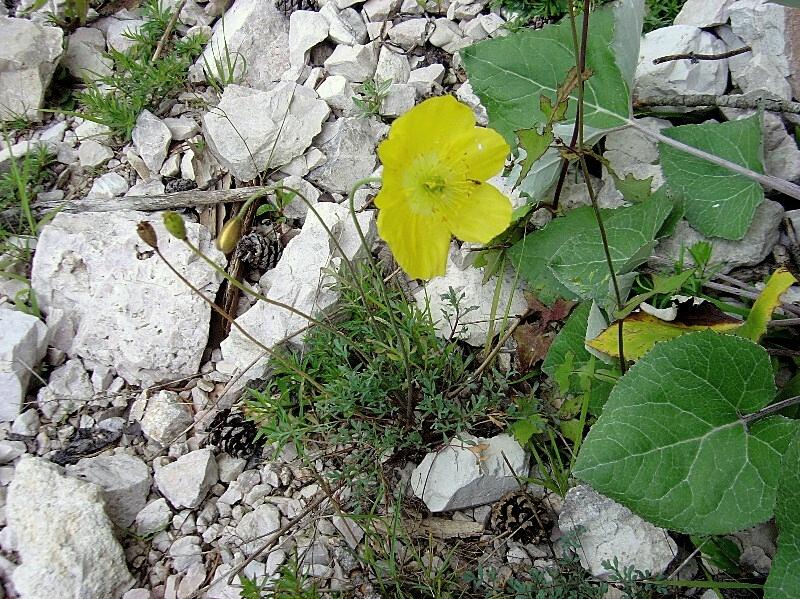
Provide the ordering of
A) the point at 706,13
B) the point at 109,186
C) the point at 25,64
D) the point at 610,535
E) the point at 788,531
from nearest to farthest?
the point at 788,531 → the point at 610,535 → the point at 706,13 → the point at 109,186 → the point at 25,64

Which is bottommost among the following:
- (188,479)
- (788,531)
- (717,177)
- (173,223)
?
(188,479)

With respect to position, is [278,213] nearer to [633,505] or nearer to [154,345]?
[154,345]

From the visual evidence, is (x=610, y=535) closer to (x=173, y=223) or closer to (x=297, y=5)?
(x=173, y=223)

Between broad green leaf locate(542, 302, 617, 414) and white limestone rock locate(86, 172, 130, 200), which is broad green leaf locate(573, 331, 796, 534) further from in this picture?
white limestone rock locate(86, 172, 130, 200)

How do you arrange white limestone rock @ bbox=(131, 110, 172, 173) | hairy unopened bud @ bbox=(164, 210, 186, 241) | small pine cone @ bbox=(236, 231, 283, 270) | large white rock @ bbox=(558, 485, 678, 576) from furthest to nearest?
white limestone rock @ bbox=(131, 110, 172, 173), small pine cone @ bbox=(236, 231, 283, 270), large white rock @ bbox=(558, 485, 678, 576), hairy unopened bud @ bbox=(164, 210, 186, 241)

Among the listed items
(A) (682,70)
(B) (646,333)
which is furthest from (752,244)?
(A) (682,70)

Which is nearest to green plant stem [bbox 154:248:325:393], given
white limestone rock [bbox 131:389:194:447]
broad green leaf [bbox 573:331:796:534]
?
white limestone rock [bbox 131:389:194:447]
